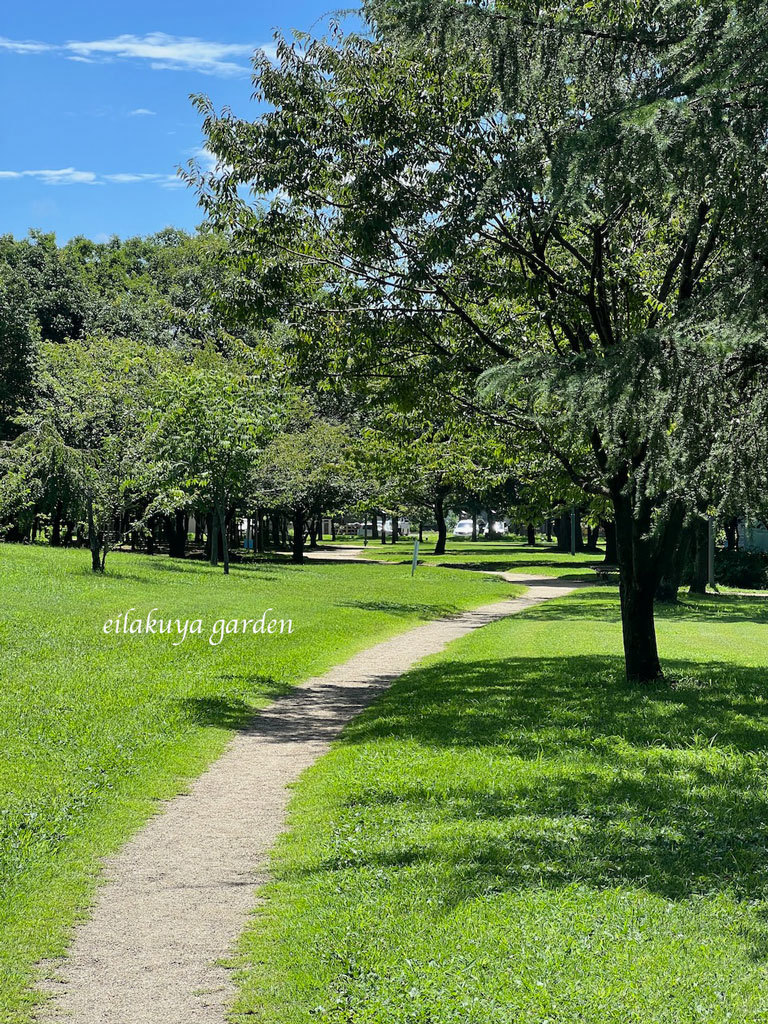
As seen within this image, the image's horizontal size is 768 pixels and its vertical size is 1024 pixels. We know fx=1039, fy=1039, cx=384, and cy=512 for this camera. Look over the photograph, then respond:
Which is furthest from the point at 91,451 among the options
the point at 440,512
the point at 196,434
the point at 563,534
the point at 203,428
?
the point at 563,534

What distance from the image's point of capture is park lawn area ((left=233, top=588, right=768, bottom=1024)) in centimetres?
418

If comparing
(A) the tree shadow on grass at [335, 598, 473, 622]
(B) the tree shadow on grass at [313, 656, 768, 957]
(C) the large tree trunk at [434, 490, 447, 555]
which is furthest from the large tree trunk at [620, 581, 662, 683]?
(C) the large tree trunk at [434, 490, 447, 555]

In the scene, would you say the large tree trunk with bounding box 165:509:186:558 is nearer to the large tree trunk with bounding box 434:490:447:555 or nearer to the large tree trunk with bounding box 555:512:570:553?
the large tree trunk with bounding box 434:490:447:555

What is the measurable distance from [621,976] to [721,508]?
3940mm

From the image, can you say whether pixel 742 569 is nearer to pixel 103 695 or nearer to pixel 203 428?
pixel 203 428

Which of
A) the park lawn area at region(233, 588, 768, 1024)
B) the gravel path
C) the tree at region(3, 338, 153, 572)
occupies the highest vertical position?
the tree at region(3, 338, 153, 572)

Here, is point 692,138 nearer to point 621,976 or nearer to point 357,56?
point 621,976

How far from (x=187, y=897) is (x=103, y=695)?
210 inches

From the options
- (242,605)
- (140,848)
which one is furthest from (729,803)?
(242,605)

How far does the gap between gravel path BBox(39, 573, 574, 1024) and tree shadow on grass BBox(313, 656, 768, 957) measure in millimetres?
652

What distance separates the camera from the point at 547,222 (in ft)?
23.8

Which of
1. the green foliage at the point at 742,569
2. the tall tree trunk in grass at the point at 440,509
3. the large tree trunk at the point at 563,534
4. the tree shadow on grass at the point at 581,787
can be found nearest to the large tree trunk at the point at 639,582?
the tree shadow on grass at the point at 581,787

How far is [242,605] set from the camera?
742 inches

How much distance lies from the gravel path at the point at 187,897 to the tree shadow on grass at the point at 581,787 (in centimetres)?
65
